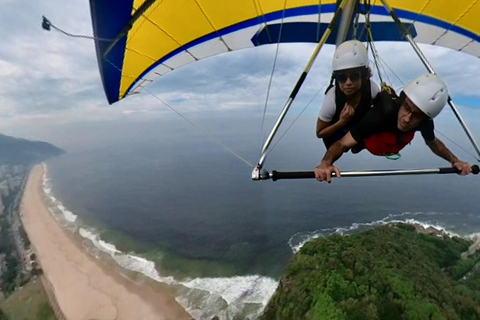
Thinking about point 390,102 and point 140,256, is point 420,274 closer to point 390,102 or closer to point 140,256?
point 390,102

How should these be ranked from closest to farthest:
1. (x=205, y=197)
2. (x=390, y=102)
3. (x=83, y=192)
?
1. (x=390, y=102)
2. (x=205, y=197)
3. (x=83, y=192)

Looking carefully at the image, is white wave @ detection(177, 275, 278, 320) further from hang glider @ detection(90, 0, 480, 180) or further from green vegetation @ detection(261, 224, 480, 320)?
hang glider @ detection(90, 0, 480, 180)

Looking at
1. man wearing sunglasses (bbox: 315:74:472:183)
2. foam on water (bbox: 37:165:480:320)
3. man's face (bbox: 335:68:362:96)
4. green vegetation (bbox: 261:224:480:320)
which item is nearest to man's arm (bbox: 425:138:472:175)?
man wearing sunglasses (bbox: 315:74:472:183)

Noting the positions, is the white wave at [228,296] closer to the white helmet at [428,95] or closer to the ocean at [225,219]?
the ocean at [225,219]

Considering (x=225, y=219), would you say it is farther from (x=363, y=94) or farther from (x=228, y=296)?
(x=363, y=94)

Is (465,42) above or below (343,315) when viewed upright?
above

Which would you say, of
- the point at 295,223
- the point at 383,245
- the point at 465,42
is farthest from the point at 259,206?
the point at 465,42
